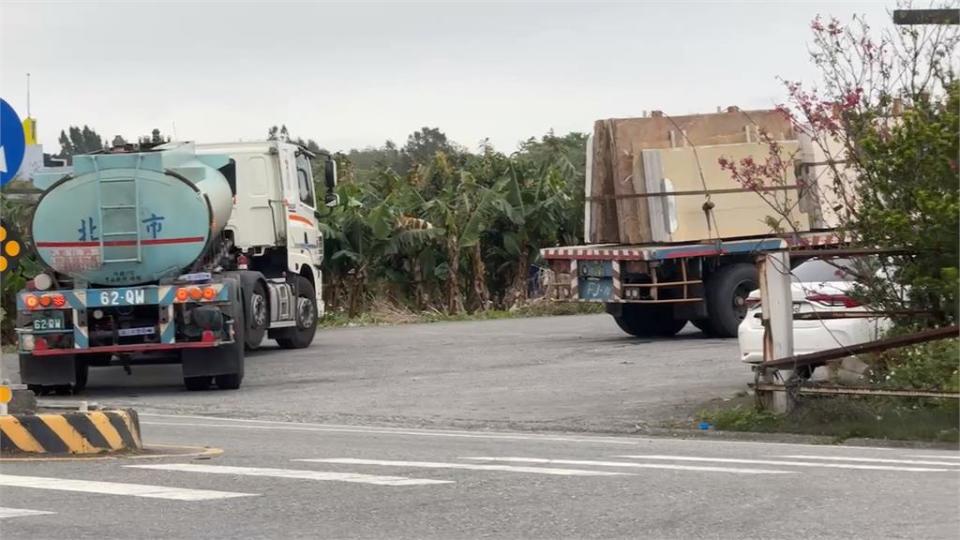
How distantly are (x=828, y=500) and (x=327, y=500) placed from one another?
2.76 meters

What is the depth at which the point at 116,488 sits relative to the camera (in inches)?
407

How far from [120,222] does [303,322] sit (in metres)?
7.17

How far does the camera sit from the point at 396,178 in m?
41.6

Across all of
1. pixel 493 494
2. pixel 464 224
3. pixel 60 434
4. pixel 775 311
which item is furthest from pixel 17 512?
pixel 464 224

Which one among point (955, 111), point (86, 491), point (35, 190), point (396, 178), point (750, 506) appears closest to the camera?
point (750, 506)

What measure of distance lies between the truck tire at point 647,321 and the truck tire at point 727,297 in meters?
1.15

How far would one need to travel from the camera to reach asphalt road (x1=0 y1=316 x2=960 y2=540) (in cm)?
872

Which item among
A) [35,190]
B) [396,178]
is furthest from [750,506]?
[396,178]

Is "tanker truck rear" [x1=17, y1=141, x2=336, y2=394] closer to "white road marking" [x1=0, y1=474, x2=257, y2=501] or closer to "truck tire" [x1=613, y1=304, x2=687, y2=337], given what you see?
"truck tire" [x1=613, y1=304, x2=687, y2=337]

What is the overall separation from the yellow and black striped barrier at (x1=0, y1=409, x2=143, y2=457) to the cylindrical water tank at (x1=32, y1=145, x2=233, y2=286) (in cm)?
864

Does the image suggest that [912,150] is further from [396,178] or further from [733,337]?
[396,178]

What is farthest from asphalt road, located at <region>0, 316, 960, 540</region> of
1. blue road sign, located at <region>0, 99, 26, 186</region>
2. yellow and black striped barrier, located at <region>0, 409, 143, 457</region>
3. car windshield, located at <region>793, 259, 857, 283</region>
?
blue road sign, located at <region>0, 99, 26, 186</region>

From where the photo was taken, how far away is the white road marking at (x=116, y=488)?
Result: 9930 millimetres

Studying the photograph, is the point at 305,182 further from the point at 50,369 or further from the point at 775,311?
the point at 775,311
